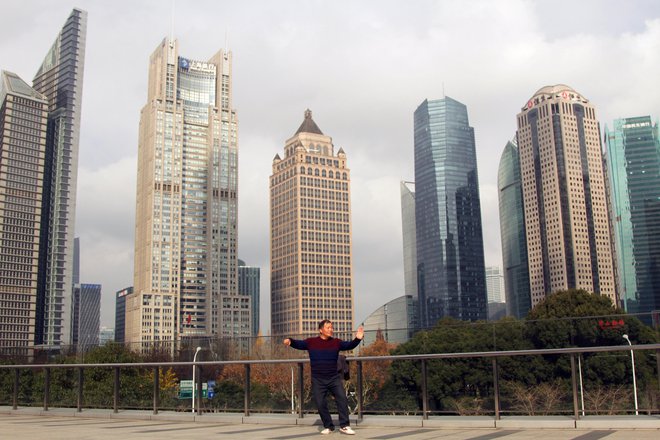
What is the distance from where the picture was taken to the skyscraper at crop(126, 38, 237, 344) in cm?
18112

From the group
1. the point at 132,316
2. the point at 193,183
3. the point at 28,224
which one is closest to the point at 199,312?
the point at 132,316

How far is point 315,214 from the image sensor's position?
6944 inches

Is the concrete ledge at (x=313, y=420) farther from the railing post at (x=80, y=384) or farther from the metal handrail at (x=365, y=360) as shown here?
the railing post at (x=80, y=384)

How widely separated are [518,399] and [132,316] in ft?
587

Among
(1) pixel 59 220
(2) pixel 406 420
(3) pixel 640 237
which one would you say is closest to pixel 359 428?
(2) pixel 406 420

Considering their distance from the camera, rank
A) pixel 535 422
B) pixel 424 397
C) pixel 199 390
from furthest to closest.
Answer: pixel 199 390, pixel 424 397, pixel 535 422

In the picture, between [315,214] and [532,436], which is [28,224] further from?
[532,436]

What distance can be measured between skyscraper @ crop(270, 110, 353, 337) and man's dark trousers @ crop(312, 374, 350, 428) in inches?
6240

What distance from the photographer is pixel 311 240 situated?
174875mm

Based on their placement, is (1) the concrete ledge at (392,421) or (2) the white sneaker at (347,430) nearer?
(2) the white sneaker at (347,430)

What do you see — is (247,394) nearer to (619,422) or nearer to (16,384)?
(619,422)

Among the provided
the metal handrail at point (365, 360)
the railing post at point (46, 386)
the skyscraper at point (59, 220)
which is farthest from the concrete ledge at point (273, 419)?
the skyscraper at point (59, 220)

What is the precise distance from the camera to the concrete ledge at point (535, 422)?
9820mm

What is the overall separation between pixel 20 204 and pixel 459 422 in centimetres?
18703
